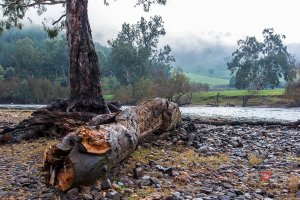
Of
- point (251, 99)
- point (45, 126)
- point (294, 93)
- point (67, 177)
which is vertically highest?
point (294, 93)

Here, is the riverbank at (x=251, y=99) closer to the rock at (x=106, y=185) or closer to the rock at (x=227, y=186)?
the rock at (x=227, y=186)

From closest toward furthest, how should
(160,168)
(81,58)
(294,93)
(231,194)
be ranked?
(231,194)
(160,168)
(81,58)
(294,93)

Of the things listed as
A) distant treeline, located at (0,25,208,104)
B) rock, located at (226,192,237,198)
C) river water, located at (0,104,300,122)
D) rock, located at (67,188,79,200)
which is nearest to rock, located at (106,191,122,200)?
rock, located at (67,188,79,200)

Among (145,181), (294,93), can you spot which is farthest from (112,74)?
(145,181)

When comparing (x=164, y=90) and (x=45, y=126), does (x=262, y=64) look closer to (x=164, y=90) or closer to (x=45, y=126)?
(x=164, y=90)

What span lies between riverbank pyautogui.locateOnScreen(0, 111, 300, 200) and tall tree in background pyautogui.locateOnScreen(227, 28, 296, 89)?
101217 millimetres

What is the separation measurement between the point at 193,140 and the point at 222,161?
7.86 ft

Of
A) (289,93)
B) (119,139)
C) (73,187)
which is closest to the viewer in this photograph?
(73,187)

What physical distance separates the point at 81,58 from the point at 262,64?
114 metres

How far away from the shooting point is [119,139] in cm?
709

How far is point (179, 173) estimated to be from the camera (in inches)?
296

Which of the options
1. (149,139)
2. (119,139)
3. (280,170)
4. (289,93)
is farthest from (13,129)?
(289,93)

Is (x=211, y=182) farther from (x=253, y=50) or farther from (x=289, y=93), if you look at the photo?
(x=253, y=50)

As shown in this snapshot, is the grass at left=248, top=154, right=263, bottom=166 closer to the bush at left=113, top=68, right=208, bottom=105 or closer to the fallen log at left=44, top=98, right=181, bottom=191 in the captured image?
the fallen log at left=44, top=98, right=181, bottom=191
